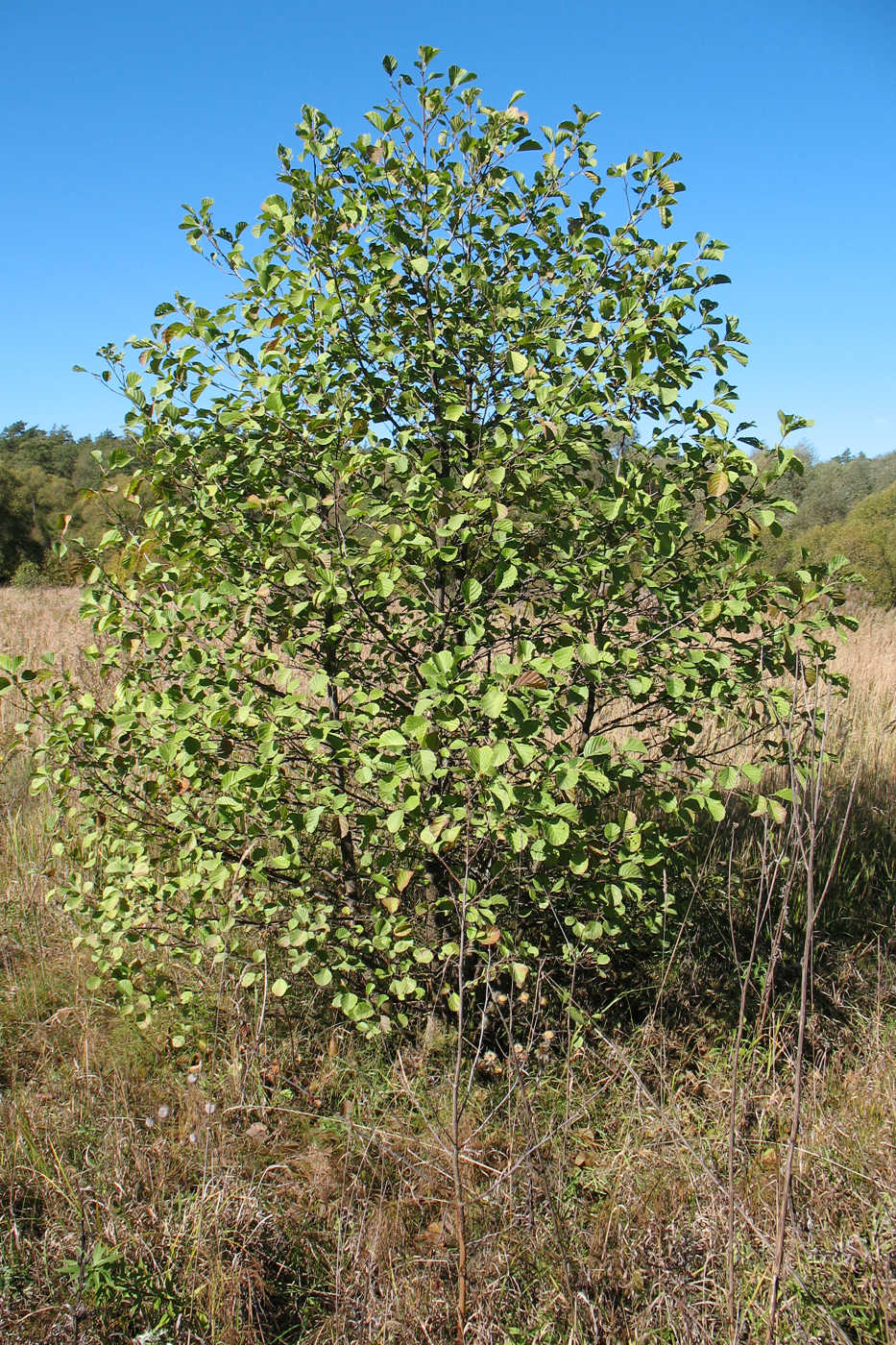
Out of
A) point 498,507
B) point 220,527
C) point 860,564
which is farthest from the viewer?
point 860,564

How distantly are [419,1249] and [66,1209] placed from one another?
89 centimetres

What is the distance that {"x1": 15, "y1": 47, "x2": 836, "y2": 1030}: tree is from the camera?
7.25ft

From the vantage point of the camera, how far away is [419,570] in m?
2.22

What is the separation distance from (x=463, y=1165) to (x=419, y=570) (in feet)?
5.38

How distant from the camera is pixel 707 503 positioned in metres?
2.50

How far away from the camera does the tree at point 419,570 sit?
221cm

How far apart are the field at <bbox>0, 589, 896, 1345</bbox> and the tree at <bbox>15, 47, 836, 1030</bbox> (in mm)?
350

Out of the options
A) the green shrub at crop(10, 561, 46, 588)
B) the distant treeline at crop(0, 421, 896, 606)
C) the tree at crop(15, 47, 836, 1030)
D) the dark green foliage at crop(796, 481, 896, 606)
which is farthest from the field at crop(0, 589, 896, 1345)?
the green shrub at crop(10, 561, 46, 588)

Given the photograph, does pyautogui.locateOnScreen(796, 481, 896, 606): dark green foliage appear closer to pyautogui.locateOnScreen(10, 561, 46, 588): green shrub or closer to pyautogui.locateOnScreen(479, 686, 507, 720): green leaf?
pyautogui.locateOnScreen(479, 686, 507, 720): green leaf

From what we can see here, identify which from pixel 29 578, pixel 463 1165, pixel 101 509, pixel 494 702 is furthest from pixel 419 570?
pixel 29 578

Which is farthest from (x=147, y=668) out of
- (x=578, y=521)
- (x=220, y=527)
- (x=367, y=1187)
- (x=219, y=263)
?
(x=367, y=1187)

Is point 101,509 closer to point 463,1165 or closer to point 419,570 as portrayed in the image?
point 419,570

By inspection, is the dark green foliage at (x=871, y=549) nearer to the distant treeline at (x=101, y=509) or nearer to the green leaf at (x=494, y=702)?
the distant treeline at (x=101, y=509)

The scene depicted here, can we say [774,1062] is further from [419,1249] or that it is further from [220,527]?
[220,527]
